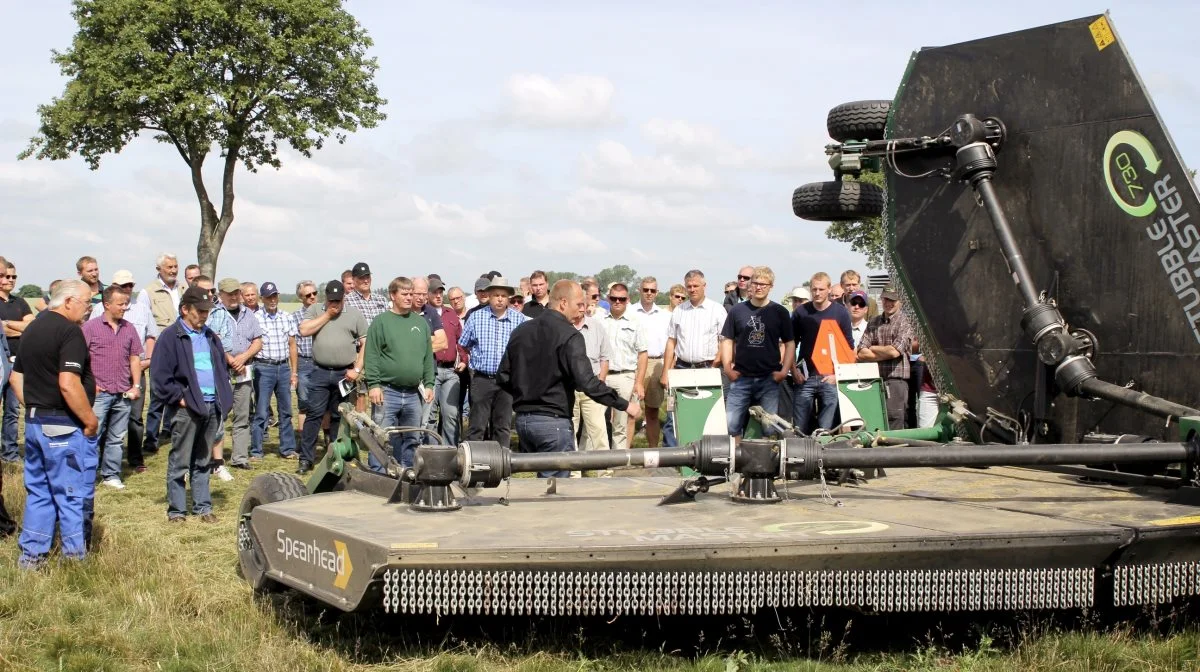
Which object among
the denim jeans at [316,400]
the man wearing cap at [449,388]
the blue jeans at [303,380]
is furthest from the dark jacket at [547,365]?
the blue jeans at [303,380]

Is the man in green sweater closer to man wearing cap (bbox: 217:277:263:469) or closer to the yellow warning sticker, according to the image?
man wearing cap (bbox: 217:277:263:469)

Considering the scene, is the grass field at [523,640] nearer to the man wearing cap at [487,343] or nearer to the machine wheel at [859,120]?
the machine wheel at [859,120]

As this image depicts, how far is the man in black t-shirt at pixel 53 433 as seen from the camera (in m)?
7.46

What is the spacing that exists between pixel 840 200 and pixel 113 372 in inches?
276

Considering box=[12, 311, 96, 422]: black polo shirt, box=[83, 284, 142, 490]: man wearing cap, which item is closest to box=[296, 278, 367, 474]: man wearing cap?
box=[83, 284, 142, 490]: man wearing cap

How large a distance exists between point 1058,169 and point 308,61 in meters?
34.4

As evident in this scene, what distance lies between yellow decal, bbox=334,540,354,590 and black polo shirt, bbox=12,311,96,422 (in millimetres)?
3348

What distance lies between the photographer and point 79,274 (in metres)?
12.8

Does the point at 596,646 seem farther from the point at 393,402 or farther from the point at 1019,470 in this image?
the point at 393,402

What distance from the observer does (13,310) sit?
483 inches

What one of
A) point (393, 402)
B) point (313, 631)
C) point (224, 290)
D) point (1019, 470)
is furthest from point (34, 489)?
point (1019, 470)

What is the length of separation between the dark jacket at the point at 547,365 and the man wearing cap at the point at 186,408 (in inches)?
108

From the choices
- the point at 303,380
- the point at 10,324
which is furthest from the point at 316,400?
the point at 10,324

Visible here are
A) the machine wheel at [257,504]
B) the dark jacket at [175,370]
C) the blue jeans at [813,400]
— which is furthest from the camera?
the blue jeans at [813,400]
